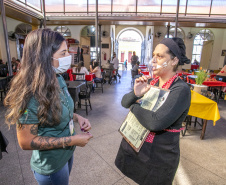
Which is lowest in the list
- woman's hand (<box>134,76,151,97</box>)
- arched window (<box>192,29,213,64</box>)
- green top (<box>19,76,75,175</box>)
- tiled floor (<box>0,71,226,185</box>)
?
tiled floor (<box>0,71,226,185</box>)

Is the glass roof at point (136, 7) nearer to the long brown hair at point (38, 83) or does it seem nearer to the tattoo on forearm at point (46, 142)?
the long brown hair at point (38, 83)

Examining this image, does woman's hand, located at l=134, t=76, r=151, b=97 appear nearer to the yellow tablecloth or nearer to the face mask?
the face mask

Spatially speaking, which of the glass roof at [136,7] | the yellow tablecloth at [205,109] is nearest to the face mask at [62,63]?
the yellow tablecloth at [205,109]

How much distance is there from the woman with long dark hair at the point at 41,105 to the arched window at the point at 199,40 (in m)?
15.1

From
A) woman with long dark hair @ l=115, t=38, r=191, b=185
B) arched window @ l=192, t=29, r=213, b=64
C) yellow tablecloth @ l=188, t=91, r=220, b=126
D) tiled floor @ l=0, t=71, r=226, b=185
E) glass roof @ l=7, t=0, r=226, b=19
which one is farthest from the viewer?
arched window @ l=192, t=29, r=213, b=64

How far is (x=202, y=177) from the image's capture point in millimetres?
1915

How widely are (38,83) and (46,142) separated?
330 millimetres

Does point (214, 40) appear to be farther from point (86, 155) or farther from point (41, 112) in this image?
point (41, 112)

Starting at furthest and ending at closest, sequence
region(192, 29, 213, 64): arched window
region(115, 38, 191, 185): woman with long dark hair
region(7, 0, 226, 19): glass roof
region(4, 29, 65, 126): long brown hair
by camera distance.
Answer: region(192, 29, 213, 64): arched window < region(7, 0, 226, 19): glass roof < region(115, 38, 191, 185): woman with long dark hair < region(4, 29, 65, 126): long brown hair

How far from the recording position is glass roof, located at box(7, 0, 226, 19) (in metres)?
8.18

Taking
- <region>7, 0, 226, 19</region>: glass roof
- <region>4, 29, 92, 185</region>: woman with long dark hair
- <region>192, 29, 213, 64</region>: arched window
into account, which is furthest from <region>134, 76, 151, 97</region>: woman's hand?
<region>192, 29, 213, 64</region>: arched window

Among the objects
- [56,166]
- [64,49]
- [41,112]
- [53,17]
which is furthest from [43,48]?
[53,17]

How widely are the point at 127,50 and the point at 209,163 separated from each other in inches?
1247

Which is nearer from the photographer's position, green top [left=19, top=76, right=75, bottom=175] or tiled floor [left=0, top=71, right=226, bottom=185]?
green top [left=19, top=76, right=75, bottom=175]
